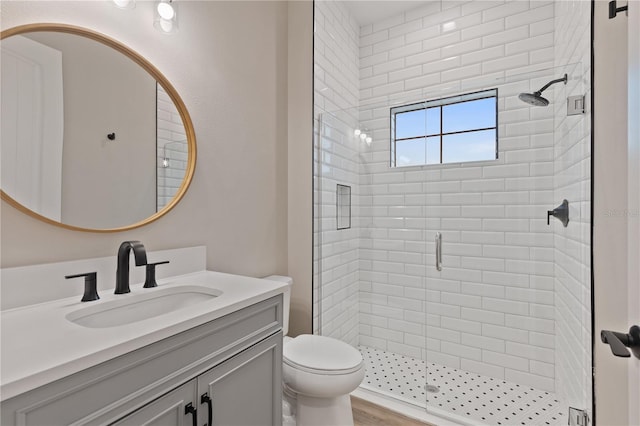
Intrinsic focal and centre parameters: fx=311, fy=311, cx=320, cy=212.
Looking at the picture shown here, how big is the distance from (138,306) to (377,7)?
2848 mm

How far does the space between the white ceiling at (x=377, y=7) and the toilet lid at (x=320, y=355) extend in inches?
105

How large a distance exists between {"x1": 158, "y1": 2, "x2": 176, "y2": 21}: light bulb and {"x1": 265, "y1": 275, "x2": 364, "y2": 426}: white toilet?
1704mm

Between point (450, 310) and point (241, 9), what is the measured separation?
99.1 inches

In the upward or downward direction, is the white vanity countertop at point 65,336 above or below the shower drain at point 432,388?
above

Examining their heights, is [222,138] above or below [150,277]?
above

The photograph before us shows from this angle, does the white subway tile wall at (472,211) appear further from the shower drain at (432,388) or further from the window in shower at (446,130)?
the shower drain at (432,388)

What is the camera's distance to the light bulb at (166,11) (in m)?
1.37

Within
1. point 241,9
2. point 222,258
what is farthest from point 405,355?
point 241,9

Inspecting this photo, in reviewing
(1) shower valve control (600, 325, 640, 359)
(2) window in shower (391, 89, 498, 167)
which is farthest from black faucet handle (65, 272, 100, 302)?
(2) window in shower (391, 89, 498, 167)

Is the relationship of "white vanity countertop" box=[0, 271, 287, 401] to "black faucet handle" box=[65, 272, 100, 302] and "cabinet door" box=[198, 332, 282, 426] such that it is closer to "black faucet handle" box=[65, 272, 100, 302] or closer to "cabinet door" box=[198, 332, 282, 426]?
"black faucet handle" box=[65, 272, 100, 302]

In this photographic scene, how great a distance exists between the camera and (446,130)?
2461mm

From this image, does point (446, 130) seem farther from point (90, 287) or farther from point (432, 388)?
point (90, 287)

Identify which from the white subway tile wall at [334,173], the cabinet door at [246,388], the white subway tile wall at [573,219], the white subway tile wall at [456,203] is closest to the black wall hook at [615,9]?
the white subway tile wall at [573,219]

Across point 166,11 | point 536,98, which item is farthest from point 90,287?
point 536,98
